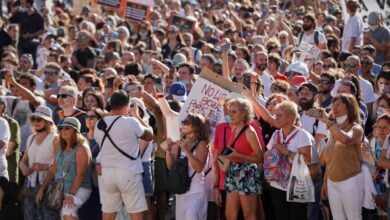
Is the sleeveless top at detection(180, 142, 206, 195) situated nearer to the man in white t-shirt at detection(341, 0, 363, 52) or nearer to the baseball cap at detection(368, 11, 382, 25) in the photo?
the baseball cap at detection(368, 11, 382, 25)

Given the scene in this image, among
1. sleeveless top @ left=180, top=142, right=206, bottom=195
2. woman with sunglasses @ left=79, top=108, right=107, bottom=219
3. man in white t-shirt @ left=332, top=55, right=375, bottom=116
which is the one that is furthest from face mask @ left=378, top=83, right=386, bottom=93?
woman with sunglasses @ left=79, top=108, right=107, bottom=219

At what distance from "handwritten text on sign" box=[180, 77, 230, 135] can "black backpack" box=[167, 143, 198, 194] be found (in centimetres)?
57

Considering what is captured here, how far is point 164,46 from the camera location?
1927cm

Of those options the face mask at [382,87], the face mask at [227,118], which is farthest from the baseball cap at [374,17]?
the face mask at [227,118]

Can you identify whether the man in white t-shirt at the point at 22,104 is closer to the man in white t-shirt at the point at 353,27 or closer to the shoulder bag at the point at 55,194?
the shoulder bag at the point at 55,194

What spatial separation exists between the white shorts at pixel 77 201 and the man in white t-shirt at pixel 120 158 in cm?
40

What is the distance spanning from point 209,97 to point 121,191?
4.79 ft

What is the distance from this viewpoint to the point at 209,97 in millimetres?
11523

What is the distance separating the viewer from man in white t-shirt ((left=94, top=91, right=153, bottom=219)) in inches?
432

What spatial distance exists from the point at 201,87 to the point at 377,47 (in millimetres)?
5758

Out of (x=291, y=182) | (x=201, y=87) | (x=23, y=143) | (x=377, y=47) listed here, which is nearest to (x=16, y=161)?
(x=23, y=143)

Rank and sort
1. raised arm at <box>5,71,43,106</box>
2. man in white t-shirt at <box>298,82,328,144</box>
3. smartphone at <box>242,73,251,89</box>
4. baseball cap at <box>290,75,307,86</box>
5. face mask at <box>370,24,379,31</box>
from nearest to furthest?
man in white t-shirt at <box>298,82,328,144</box> < smartphone at <box>242,73,251,89</box> < baseball cap at <box>290,75,307,86</box> < raised arm at <box>5,71,43,106</box> < face mask at <box>370,24,379,31</box>

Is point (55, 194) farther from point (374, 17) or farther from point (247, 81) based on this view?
point (374, 17)

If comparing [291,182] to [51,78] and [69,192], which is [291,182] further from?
[51,78]
